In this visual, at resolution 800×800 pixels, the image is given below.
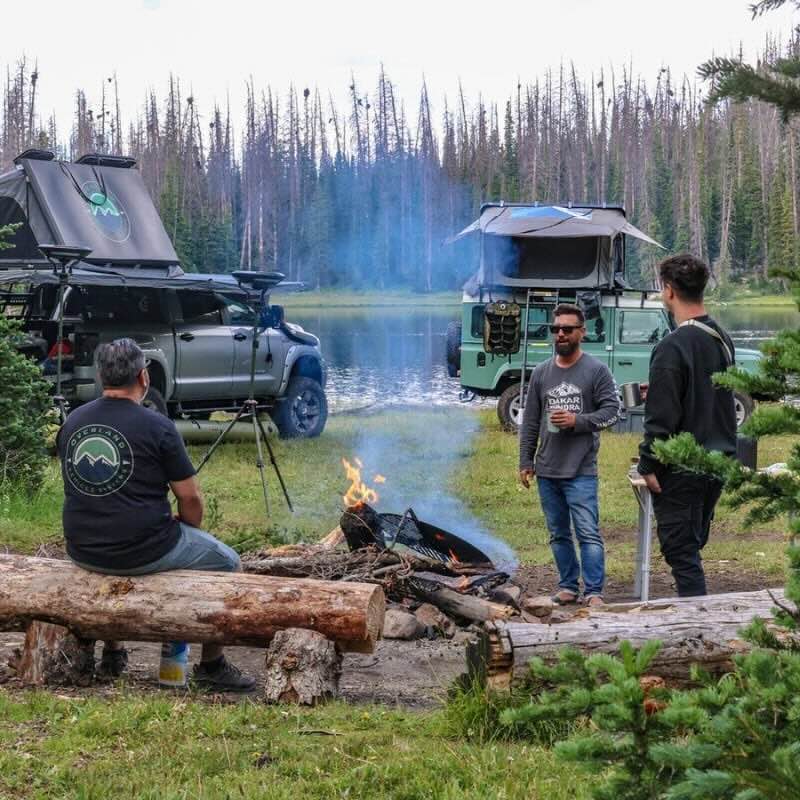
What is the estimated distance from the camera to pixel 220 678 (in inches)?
225

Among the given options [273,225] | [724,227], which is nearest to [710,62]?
[273,225]

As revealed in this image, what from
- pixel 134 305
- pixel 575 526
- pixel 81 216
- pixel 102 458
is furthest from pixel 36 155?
pixel 102 458

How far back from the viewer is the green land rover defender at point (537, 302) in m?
18.5

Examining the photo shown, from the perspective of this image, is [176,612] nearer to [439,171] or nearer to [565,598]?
[565,598]

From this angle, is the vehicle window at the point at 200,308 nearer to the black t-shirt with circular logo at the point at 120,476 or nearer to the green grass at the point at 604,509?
the green grass at the point at 604,509

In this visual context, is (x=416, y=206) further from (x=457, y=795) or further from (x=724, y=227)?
(x=457, y=795)

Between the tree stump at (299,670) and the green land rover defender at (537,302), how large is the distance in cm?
1293

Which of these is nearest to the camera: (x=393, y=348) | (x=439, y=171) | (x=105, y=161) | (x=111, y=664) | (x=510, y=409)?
(x=111, y=664)

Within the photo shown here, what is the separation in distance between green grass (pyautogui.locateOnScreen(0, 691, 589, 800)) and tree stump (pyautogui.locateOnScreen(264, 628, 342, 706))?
0.14m

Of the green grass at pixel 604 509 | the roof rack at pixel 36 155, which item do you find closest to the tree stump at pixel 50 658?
the green grass at pixel 604 509

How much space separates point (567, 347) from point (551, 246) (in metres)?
12.8

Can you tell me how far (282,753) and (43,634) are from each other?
5.20 ft

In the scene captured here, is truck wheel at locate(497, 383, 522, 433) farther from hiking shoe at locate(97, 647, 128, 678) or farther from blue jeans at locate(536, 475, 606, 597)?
hiking shoe at locate(97, 647, 128, 678)

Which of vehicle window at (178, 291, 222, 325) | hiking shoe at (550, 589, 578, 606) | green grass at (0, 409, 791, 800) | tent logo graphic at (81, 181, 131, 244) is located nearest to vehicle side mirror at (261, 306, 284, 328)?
vehicle window at (178, 291, 222, 325)
